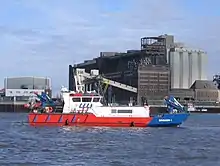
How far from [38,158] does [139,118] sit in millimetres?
44044

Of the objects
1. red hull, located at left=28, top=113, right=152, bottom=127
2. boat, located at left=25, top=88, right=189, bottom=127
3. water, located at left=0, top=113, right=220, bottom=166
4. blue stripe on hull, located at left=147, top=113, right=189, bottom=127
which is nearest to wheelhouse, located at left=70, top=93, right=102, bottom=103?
boat, located at left=25, top=88, right=189, bottom=127

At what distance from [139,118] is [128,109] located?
2021 mm

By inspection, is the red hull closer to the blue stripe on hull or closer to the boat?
the boat

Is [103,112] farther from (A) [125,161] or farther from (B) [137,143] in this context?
(A) [125,161]

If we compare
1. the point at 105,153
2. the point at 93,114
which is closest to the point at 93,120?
the point at 93,114

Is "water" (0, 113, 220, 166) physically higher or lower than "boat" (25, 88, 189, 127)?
lower

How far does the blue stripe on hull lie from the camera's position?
277 ft

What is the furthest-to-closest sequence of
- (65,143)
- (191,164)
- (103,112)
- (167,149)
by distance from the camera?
(103,112) → (65,143) → (167,149) → (191,164)

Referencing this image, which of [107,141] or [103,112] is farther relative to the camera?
[103,112]

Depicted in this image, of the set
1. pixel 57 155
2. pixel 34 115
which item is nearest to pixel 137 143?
pixel 57 155

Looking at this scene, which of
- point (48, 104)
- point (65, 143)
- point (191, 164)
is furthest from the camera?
point (48, 104)

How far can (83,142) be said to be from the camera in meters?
54.7

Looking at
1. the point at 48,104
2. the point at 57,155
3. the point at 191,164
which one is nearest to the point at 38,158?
the point at 57,155

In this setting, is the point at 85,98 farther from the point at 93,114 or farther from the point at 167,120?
the point at 167,120
